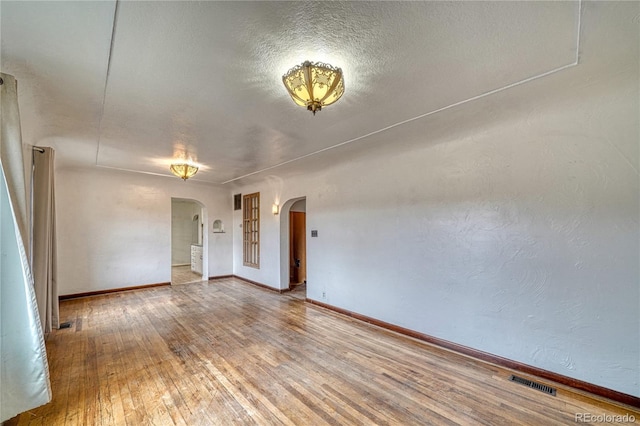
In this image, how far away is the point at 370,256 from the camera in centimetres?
421

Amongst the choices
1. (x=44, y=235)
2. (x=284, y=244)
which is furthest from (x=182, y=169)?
(x=284, y=244)

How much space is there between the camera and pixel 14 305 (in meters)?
1.83

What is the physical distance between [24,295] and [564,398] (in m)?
4.44

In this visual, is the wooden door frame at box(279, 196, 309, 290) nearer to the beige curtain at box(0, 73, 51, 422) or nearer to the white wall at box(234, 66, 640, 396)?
the white wall at box(234, 66, 640, 396)

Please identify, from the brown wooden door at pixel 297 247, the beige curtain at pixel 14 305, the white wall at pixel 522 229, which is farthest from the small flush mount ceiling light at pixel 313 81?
the brown wooden door at pixel 297 247

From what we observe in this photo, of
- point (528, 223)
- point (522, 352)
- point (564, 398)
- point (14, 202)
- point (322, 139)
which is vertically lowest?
point (564, 398)

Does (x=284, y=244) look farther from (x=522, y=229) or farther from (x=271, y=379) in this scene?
(x=522, y=229)

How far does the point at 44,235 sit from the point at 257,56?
3580 mm

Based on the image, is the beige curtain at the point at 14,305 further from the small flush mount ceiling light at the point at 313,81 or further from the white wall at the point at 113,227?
the white wall at the point at 113,227

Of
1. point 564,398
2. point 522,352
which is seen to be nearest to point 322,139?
point 522,352

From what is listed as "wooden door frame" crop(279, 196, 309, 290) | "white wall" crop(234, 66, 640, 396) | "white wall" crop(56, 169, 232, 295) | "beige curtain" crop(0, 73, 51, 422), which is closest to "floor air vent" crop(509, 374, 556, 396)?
"white wall" crop(234, 66, 640, 396)

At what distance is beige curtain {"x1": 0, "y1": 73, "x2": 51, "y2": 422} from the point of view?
5.89 feet

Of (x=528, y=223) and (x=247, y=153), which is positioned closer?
(x=528, y=223)

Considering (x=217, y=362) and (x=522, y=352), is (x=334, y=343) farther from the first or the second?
(x=522, y=352)
